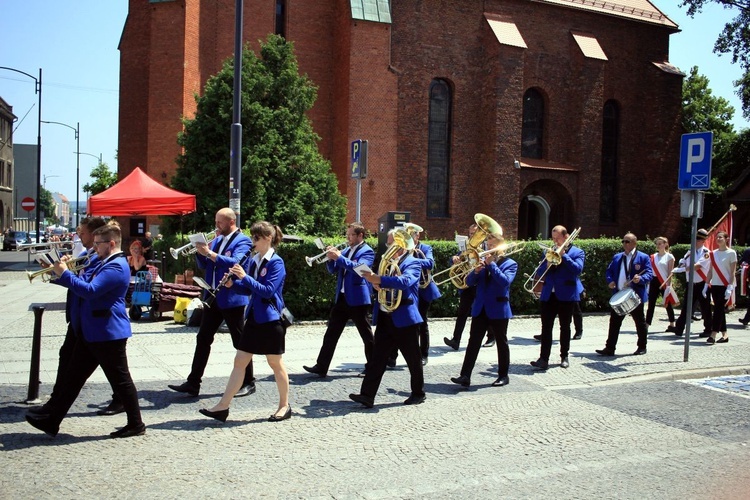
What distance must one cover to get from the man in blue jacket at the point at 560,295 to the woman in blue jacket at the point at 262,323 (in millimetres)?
3988

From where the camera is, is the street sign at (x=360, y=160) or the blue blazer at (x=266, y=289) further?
the street sign at (x=360, y=160)

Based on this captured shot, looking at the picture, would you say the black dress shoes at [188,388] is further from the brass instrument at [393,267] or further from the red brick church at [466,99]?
the red brick church at [466,99]

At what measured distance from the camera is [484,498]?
4500mm

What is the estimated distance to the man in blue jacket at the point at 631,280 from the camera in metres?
9.66

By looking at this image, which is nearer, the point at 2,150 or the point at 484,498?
the point at 484,498

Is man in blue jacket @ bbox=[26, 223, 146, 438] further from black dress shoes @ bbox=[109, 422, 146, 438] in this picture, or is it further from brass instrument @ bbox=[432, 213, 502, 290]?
brass instrument @ bbox=[432, 213, 502, 290]

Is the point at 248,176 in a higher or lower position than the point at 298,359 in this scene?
higher

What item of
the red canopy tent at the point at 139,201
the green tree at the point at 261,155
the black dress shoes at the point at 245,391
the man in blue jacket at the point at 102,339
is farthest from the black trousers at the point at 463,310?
the green tree at the point at 261,155

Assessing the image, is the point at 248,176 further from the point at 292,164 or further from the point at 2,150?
the point at 2,150

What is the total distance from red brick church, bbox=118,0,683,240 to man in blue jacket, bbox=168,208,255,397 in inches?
567

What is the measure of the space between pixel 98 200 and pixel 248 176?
417 cm

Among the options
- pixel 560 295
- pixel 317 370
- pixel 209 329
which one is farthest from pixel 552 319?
pixel 209 329

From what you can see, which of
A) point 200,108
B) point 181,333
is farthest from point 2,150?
point 181,333

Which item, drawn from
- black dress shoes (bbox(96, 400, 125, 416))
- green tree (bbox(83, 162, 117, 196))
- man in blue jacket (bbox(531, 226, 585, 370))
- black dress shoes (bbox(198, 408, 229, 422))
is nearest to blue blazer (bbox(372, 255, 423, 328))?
black dress shoes (bbox(198, 408, 229, 422))
